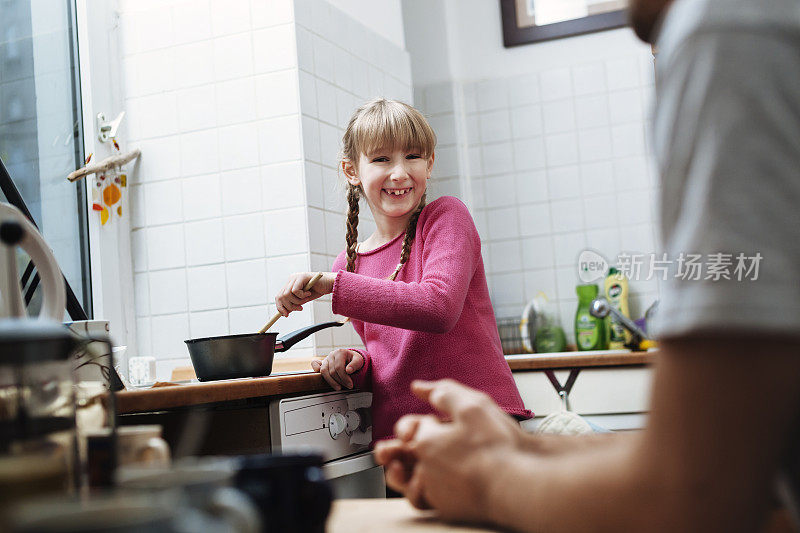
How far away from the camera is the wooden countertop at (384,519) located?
1.84 ft

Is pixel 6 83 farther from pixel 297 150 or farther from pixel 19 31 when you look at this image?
pixel 297 150

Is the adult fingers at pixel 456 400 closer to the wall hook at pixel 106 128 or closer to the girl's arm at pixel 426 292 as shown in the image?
the girl's arm at pixel 426 292

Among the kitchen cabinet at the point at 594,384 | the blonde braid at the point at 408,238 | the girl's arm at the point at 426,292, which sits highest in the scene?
the blonde braid at the point at 408,238

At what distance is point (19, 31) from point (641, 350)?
2.04 metres

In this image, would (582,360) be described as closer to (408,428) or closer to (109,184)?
(109,184)

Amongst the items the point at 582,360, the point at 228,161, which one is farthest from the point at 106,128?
the point at 582,360

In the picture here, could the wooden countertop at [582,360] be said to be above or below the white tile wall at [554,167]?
below

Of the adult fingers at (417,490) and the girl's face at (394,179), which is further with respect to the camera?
the girl's face at (394,179)

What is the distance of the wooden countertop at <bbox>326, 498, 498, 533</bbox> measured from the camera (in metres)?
0.56

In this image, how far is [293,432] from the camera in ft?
5.28

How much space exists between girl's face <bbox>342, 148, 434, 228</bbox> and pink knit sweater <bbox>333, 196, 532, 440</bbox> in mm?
49

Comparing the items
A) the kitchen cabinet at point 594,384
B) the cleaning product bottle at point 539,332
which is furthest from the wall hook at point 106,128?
the cleaning product bottle at point 539,332

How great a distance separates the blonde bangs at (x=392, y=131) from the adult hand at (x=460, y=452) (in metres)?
1.19

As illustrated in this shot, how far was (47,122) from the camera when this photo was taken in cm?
217
